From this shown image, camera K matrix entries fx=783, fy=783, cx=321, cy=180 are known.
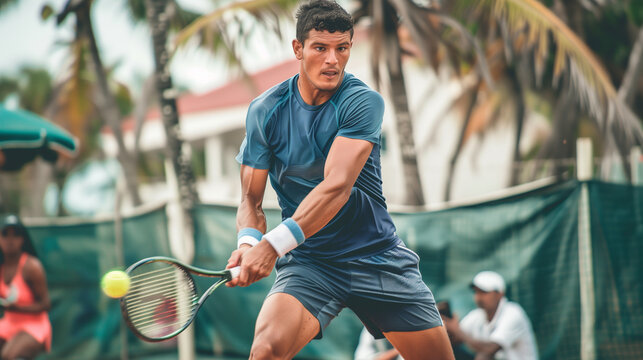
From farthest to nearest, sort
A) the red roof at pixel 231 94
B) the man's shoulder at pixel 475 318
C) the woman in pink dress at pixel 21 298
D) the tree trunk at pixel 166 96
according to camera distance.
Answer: the red roof at pixel 231 94
the tree trunk at pixel 166 96
the woman in pink dress at pixel 21 298
the man's shoulder at pixel 475 318

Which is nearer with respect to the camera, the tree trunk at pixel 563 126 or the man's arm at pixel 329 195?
the man's arm at pixel 329 195

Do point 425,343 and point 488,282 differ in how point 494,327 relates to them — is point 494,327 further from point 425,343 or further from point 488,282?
point 425,343

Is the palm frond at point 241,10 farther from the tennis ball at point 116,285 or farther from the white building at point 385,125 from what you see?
the white building at point 385,125

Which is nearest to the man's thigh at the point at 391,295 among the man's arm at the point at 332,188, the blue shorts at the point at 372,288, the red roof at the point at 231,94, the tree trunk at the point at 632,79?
the blue shorts at the point at 372,288

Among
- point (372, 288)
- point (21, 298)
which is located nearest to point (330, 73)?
point (372, 288)

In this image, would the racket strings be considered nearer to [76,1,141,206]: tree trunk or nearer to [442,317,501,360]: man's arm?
[442,317,501,360]: man's arm

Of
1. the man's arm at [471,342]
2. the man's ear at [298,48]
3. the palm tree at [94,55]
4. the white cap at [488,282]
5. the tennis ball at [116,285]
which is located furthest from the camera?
the palm tree at [94,55]

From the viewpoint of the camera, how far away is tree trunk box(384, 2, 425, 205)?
10180 millimetres

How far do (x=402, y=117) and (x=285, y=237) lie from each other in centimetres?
755

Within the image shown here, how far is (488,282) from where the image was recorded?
638 cm

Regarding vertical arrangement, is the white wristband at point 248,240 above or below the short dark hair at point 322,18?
below

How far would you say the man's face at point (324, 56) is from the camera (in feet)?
11.4

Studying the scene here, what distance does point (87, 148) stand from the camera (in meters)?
35.1

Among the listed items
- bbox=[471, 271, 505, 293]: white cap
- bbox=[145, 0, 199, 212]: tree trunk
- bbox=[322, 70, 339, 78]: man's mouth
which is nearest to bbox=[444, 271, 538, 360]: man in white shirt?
bbox=[471, 271, 505, 293]: white cap
